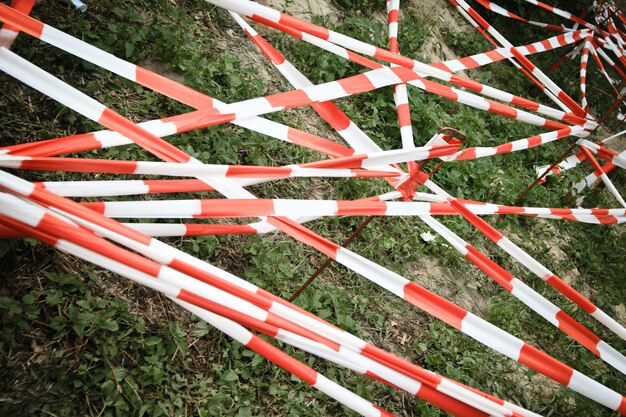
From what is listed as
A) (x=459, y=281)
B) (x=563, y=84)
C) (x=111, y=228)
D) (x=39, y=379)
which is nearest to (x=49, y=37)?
(x=111, y=228)

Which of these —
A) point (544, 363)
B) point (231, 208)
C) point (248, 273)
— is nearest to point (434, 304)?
point (544, 363)

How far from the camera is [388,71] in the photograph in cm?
281

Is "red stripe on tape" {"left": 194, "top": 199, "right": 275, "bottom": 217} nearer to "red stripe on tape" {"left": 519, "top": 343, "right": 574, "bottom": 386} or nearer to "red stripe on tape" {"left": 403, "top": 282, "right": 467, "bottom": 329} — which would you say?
"red stripe on tape" {"left": 403, "top": 282, "right": 467, "bottom": 329}

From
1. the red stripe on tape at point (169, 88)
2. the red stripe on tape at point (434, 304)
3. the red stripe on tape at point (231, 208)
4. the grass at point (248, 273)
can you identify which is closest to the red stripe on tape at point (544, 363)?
the red stripe on tape at point (434, 304)

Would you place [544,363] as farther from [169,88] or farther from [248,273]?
[169,88]

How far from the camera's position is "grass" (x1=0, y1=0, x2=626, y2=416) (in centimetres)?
202

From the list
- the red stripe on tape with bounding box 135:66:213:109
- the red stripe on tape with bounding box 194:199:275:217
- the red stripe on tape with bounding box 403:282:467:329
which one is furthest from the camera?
the red stripe on tape with bounding box 135:66:213:109

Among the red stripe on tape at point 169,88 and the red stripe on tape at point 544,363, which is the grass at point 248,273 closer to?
the red stripe on tape at point 169,88

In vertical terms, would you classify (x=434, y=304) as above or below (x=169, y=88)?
below

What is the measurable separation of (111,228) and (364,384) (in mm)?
1559

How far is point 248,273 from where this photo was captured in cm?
259

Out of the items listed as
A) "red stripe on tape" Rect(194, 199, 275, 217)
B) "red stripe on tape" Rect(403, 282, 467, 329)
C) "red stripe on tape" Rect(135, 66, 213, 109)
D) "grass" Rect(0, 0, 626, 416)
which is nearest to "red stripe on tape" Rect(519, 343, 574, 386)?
"red stripe on tape" Rect(403, 282, 467, 329)

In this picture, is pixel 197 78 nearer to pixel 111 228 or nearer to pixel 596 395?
pixel 111 228

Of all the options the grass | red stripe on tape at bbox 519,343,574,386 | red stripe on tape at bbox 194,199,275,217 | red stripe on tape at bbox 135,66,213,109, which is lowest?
the grass
